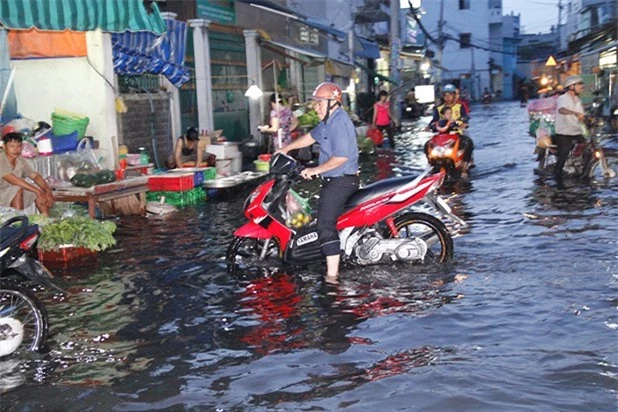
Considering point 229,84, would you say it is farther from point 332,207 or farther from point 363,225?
point 332,207

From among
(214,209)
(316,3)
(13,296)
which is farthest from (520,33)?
(13,296)

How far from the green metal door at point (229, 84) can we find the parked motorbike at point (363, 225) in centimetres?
1239

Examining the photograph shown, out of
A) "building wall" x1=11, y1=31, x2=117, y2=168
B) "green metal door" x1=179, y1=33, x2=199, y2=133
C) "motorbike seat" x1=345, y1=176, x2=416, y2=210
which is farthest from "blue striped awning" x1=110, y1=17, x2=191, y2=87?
"motorbike seat" x1=345, y1=176, x2=416, y2=210

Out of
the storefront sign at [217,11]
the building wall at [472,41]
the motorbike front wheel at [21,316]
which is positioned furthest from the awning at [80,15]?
the building wall at [472,41]

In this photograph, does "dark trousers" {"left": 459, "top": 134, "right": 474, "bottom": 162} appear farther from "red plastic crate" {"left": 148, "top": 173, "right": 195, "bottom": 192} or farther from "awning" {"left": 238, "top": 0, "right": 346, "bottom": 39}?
"awning" {"left": 238, "top": 0, "right": 346, "bottom": 39}

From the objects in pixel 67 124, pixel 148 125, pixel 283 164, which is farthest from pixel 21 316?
pixel 148 125

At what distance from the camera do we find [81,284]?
8430 mm

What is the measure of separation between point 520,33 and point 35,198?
336 ft

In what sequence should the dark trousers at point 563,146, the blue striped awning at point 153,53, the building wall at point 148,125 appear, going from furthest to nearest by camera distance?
the building wall at point 148,125 → the blue striped awning at point 153,53 → the dark trousers at point 563,146

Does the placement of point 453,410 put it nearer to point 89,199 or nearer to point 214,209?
point 89,199

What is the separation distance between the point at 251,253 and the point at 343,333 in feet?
9.21

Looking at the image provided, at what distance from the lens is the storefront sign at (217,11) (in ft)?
64.5

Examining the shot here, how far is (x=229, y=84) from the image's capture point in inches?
869

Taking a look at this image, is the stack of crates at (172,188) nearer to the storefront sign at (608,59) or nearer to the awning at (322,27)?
the awning at (322,27)
